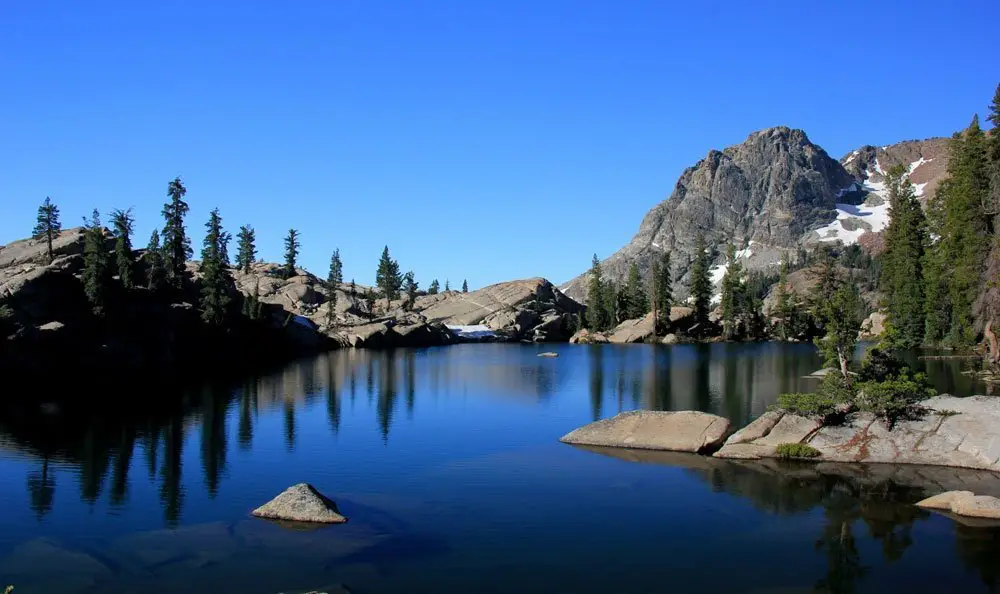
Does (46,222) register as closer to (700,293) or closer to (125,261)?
(125,261)

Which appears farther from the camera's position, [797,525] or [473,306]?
[473,306]

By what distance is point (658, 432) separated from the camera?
35438mm


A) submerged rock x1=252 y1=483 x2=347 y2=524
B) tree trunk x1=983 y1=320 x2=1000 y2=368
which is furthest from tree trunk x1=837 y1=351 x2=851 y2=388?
tree trunk x1=983 y1=320 x2=1000 y2=368

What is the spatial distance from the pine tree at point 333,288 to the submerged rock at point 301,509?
353ft

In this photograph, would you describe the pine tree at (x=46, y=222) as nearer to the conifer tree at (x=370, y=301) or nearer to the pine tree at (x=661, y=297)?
the conifer tree at (x=370, y=301)

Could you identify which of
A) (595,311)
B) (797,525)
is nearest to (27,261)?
(797,525)

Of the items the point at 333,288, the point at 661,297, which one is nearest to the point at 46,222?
the point at 333,288

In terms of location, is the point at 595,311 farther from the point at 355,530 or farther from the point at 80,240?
the point at 355,530

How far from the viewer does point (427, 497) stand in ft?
90.1

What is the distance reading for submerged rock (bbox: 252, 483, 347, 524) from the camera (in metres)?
23.7

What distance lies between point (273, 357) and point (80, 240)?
1173 inches

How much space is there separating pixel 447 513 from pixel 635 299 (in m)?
137

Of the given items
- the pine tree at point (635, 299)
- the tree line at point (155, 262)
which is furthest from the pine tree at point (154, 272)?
the pine tree at point (635, 299)

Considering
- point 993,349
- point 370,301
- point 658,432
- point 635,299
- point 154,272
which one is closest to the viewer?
point 658,432
